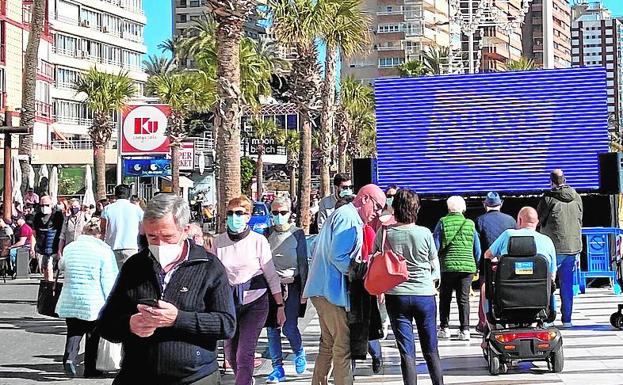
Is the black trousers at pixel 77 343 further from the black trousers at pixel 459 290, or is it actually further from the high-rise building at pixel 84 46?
the high-rise building at pixel 84 46

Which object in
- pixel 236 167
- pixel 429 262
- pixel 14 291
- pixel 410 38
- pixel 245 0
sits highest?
pixel 410 38

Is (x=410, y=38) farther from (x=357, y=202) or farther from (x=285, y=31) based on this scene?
(x=357, y=202)

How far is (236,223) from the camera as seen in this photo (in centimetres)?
875

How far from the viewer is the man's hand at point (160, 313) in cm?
471

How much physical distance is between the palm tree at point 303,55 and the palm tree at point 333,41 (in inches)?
30.8

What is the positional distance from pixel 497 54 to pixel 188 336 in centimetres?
13078

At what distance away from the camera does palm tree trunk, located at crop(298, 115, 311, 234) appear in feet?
115

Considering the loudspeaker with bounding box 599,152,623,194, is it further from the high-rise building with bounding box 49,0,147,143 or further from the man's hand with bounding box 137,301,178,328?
the high-rise building with bounding box 49,0,147,143

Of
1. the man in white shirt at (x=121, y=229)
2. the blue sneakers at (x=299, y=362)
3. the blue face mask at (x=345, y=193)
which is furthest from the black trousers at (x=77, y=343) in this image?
the blue face mask at (x=345, y=193)

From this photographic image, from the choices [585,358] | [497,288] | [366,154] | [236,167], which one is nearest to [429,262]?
[497,288]

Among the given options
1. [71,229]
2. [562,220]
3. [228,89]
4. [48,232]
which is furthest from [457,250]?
[48,232]

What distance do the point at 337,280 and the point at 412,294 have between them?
661 millimetres

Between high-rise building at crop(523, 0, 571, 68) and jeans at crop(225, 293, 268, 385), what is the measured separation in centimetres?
14011

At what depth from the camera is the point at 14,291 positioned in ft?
69.3
